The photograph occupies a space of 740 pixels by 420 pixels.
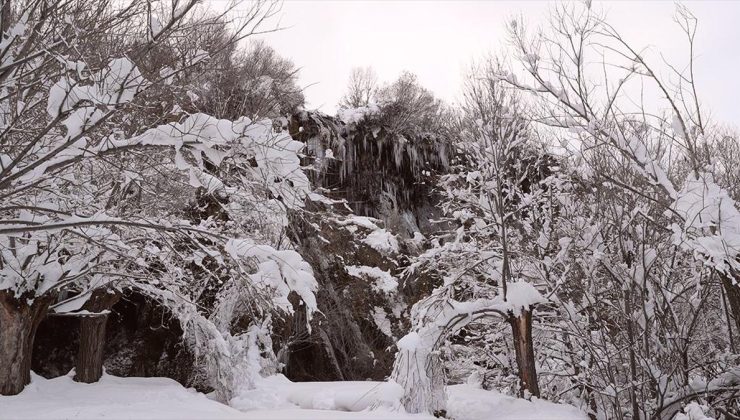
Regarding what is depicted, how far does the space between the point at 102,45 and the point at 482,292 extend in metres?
7.33

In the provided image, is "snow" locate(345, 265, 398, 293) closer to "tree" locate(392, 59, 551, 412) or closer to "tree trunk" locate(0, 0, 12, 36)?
"tree" locate(392, 59, 551, 412)

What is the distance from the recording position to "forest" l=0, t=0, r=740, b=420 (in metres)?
4.01

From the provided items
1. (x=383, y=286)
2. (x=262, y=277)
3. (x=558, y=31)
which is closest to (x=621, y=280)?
(x=558, y=31)

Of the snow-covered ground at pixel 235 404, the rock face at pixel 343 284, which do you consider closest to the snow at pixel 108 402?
the snow-covered ground at pixel 235 404

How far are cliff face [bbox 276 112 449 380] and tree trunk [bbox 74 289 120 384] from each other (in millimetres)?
4126

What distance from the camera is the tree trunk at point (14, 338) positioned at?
266 inches

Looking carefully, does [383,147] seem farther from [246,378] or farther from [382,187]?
[246,378]

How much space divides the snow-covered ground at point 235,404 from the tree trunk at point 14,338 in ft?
0.71

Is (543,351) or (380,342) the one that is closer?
(543,351)

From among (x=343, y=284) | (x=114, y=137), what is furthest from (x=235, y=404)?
(x=343, y=284)

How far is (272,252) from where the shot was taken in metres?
4.30

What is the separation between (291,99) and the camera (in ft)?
53.3

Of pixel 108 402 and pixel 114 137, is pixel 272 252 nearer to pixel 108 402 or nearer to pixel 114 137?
pixel 114 137

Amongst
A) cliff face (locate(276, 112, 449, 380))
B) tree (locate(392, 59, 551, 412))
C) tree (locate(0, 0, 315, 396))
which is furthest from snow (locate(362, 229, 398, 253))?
tree (locate(0, 0, 315, 396))
